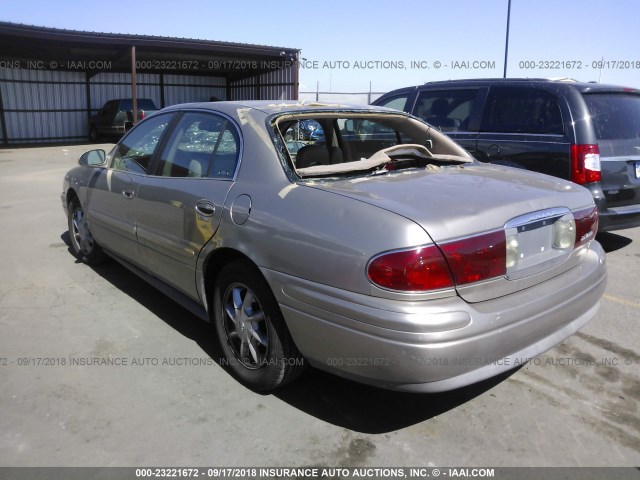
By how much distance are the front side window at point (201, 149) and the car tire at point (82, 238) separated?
1775 mm

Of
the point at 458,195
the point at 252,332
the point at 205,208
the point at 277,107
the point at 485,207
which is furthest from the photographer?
the point at 277,107

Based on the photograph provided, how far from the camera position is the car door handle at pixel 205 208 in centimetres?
305

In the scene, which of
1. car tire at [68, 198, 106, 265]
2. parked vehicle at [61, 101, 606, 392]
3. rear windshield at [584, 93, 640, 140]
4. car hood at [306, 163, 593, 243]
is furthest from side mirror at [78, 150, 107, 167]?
rear windshield at [584, 93, 640, 140]

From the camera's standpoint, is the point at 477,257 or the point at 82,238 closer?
the point at 477,257

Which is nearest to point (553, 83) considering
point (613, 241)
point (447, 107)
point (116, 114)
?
point (447, 107)

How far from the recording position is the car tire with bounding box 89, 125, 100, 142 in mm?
22180

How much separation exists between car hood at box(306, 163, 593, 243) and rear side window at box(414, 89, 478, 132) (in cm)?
306

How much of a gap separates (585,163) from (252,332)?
142 inches

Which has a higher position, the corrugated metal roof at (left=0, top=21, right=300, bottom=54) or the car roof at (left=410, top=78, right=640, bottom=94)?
the corrugated metal roof at (left=0, top=21, right=300, bottom=54)

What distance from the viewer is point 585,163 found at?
489 cm

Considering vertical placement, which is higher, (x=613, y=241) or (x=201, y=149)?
(x=201, y=149)

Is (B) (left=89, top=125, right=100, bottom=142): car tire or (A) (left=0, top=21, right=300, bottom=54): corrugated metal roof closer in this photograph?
(A) (left=0, top=21, right=300, bottom=54): corrugated metal roof

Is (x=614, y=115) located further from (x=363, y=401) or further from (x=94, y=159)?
(x=94, y=159)

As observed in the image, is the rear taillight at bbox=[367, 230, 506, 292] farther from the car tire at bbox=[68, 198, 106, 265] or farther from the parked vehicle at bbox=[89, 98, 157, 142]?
the parked vehicle at bbox=[89, 98, 157, 142]
